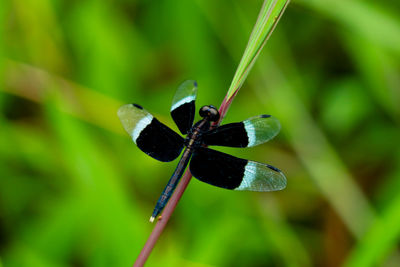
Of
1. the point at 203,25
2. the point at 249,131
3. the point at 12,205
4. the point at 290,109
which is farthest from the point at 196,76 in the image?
the point at 12,205

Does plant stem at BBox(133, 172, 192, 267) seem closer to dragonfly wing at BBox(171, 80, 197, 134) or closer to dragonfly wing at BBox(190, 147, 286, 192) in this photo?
dragonfly wing at BBox(190, 147, 286, 192)

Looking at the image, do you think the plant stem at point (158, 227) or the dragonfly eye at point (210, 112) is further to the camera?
the dragonfly eye at point (210, 112)

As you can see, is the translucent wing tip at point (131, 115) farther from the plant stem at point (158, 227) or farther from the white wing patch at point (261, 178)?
the plant stem at point (158, 227)

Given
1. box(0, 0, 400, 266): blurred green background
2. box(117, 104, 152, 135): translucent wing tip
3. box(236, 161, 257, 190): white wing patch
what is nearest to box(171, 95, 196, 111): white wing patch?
box(117, 104, 152, 135): translucent wing tip

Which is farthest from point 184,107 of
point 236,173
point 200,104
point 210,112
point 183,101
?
point 200,104

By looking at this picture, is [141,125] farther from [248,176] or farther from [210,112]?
[248,176]

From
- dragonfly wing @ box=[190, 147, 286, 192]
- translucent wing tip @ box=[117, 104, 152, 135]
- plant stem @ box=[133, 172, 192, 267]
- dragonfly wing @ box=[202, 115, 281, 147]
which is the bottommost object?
plant stem @ box=[133, 172, 192, 267]

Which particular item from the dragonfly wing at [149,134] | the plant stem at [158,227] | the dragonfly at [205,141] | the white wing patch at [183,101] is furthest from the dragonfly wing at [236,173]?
the plant stem at [158,227]
